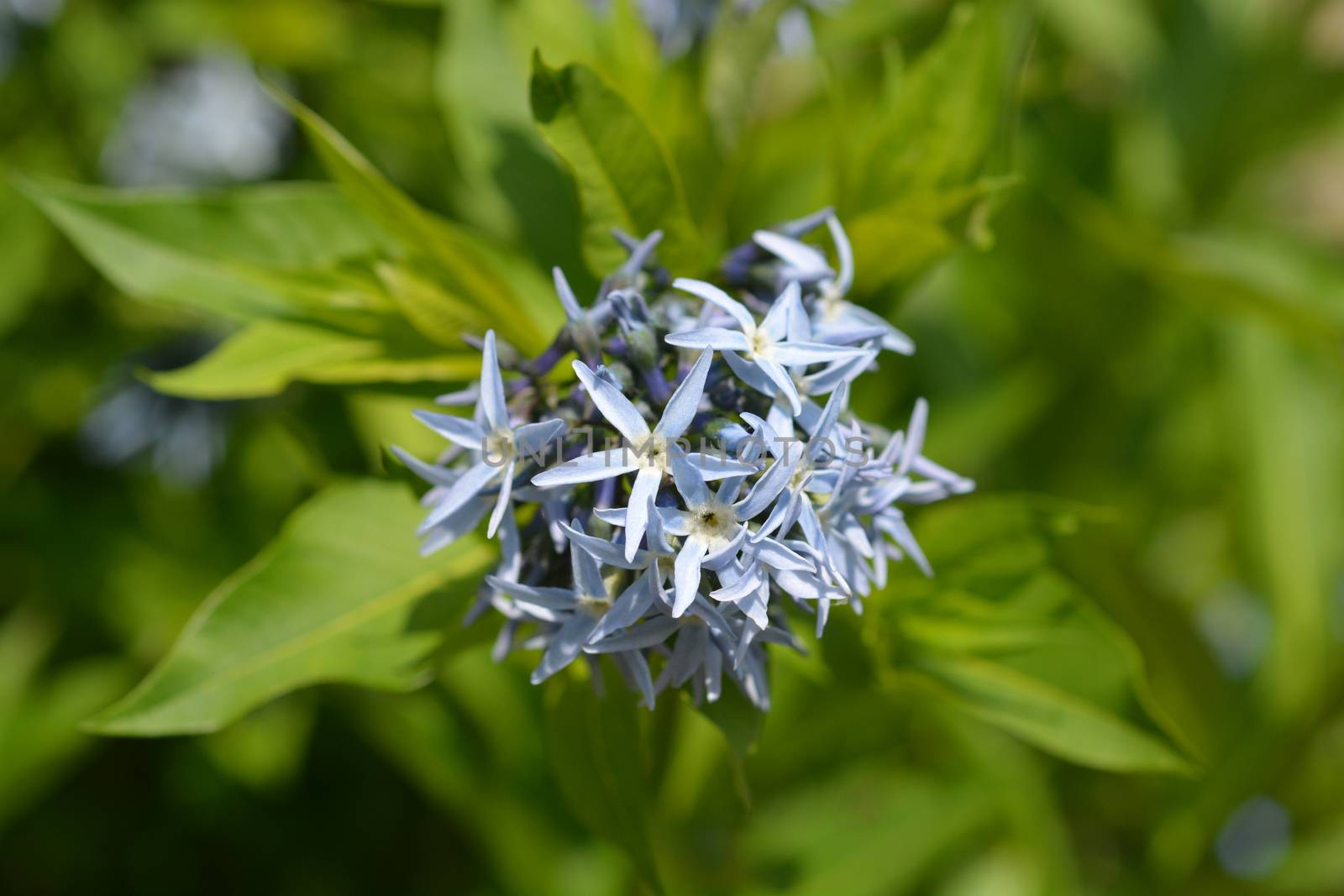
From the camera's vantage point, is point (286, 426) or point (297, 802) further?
point (297, 802)

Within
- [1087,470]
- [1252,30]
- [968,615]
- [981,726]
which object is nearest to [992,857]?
[981,726]

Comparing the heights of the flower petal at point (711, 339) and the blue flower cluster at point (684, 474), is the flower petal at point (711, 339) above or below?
above

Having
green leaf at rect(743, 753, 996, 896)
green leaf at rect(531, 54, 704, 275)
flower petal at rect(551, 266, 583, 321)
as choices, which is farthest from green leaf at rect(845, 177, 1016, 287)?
green leaf at rect(743, 753, 996, 896)

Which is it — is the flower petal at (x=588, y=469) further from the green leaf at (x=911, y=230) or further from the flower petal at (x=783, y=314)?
the green leaf at (x=911, y=230)

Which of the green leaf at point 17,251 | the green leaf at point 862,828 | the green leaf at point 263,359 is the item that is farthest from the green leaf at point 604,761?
the green leaf at point 17,251

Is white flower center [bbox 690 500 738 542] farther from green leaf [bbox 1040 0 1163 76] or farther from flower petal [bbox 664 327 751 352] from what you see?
green leaf [bbox 1040 0 1163 76]

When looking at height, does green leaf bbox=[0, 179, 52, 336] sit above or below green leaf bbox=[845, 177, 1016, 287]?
below

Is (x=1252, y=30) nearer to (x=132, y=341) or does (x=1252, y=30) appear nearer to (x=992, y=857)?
(x=992, y=857)

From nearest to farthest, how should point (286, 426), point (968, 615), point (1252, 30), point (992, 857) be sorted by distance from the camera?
point (968, 615) < point (286, 426) < point (992, 857) < point (1252, 30)
